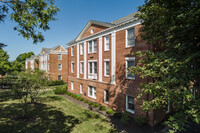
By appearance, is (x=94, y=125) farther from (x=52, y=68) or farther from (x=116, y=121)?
(x=52, y=68)

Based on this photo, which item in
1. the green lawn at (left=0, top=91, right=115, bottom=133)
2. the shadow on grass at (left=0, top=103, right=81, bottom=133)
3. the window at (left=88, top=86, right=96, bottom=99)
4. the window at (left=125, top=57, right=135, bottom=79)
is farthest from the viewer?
the window at (left=88, top=86, right=96, bottom=99)

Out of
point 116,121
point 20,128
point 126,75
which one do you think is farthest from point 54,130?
point 126,75

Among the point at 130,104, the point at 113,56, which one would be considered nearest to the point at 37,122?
the point at 130,104

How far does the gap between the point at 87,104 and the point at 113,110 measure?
472cm

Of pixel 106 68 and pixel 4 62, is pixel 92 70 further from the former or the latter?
pixel 4 62

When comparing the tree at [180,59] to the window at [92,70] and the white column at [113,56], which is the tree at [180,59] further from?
the window at [92,70]

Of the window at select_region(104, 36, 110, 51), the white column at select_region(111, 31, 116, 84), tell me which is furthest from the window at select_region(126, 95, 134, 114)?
the window at select_region(104, 36, 110, 51)

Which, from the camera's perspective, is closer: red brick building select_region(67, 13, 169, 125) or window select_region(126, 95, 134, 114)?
red brick building select_region(67, 13, 169, 125)

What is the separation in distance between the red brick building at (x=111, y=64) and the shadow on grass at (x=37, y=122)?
5.77 metres

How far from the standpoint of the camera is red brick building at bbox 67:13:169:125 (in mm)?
12312

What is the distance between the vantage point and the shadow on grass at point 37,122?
989cm

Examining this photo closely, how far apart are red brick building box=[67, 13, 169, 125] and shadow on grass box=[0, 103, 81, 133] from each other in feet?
18.9

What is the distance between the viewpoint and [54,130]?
993 centimetres

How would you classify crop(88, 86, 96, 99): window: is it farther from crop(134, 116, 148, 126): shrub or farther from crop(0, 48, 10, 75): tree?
crop(0, 48, 10, 75): tree
